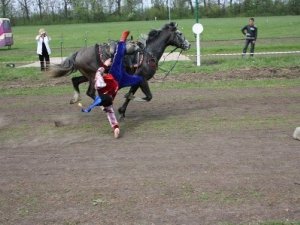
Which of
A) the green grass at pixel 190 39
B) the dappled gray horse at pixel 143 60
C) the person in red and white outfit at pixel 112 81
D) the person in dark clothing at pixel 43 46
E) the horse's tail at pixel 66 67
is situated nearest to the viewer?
the person in red and white outfit at pixel 112 81

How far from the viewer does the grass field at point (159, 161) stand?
5359 millimetres

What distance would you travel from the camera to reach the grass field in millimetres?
5359

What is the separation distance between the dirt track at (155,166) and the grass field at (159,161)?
0.05 ft

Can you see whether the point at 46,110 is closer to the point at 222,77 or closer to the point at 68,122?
the point at 68,122

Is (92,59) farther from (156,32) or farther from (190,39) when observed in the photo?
(190,39)

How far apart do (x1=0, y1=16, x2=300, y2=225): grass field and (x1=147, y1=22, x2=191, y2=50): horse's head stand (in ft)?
4.96

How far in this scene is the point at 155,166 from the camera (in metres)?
6.91

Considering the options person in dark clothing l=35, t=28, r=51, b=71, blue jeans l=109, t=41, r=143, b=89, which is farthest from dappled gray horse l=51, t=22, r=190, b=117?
person in dark clothing l=35, t=28, r=51, b=71

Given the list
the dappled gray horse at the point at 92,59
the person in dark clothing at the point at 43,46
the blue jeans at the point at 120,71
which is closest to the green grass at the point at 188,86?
the dappled gray horse at the point at 92,59

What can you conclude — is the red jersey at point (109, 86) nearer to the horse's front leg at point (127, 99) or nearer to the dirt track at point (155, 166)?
the dirt track at point (155, 166)

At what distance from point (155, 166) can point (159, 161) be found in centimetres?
25

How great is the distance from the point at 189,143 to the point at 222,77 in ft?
27.4

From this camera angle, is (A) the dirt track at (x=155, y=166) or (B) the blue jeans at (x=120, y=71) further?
(B) the blue jeans at (x=120, y=71)

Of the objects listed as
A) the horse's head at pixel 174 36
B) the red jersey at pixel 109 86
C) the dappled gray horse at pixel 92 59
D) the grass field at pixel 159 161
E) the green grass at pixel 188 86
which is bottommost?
the green grass at pixel 188 86
